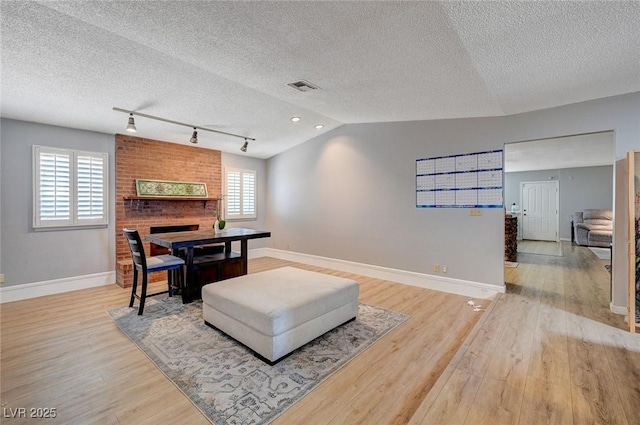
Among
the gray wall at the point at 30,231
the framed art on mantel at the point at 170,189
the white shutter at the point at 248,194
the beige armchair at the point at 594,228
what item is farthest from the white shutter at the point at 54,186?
the beige armchair at the point at 594,228

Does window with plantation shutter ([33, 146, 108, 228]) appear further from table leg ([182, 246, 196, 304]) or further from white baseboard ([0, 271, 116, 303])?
table leg ([182, 246, 196, 304])

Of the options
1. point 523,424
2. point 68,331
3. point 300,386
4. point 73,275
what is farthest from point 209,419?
point 73,275

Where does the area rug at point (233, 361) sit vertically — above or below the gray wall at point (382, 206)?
below

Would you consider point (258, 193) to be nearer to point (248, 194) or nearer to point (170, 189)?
point (248, 194)

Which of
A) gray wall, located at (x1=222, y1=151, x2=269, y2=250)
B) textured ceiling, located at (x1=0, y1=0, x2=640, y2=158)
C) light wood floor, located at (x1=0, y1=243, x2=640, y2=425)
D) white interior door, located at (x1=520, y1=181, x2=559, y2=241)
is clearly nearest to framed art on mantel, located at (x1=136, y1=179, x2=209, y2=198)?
gray wall, located at (x1=222, y1=151, x2=269, y2=250)

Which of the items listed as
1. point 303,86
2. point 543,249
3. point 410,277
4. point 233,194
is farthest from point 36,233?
point 543,249

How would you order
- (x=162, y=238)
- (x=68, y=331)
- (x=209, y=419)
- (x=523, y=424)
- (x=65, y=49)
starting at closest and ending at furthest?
(x=523, y=424) → (x=209, y=419) → (x=65, y=49) → (x=68, y=331) → (x=162, y=238)

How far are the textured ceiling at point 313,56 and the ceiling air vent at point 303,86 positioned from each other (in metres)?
0.11

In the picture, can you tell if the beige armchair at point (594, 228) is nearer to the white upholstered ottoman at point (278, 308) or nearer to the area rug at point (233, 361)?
the area rug at point (233, 361)

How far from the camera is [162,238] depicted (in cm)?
355

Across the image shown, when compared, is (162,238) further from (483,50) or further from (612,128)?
(612,128)

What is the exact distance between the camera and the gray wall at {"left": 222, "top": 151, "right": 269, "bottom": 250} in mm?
6379

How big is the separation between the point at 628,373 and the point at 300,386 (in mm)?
2329

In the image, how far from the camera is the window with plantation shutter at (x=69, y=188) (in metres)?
3.90
